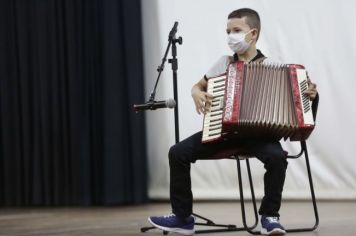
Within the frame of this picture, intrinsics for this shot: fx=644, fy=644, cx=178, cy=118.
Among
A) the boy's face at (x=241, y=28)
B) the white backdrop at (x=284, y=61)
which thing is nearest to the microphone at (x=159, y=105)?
A: the boy's face at (x=241, y=28)

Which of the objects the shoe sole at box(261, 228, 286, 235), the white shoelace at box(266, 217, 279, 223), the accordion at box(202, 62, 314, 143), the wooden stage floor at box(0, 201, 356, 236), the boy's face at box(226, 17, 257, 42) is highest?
the boy's face at box(226, 17, 257, 42)

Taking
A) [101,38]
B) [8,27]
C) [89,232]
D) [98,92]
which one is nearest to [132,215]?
[89,232]

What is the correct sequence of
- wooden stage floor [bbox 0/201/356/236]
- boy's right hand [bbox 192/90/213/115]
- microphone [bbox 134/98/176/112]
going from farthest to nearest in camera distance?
wooden stage floor [bbox 0/201/356/236]
microphone [bbox 134/98/176/112]
boy's right hand [bbox 192/90/213/115]

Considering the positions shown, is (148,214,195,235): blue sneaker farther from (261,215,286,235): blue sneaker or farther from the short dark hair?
the short dark hair

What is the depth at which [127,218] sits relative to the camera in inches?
133

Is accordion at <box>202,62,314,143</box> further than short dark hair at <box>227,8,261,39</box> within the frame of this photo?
No

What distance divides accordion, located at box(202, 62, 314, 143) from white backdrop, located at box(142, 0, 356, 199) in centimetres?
160

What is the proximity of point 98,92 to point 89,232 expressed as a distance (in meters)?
1.61

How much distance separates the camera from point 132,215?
3521 mm

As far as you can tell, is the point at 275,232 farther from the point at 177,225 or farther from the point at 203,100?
the point at 203,100

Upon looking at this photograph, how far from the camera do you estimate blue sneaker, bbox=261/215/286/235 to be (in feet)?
7.65

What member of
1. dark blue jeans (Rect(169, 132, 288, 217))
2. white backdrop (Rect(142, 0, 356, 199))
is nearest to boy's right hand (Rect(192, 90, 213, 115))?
dark blue jeans (Rect(169, 132, 288, 217))

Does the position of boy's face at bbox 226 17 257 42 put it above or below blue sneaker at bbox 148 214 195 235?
above

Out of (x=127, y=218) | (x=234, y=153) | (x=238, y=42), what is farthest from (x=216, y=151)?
(x=127, y=218)
